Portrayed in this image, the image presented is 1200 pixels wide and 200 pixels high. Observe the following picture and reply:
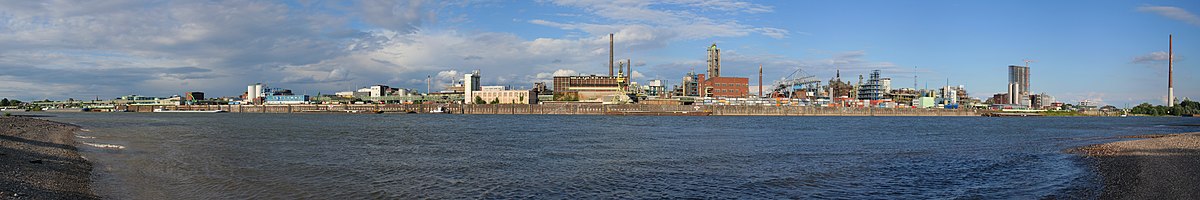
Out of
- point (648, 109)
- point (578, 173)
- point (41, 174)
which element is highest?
point (41, 174)

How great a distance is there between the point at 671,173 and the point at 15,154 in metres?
21.2

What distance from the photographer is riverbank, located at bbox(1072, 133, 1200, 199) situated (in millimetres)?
16984

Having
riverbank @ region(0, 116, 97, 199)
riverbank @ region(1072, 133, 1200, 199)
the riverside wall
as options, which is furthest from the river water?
the riverside wall

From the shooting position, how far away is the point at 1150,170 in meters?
21.7

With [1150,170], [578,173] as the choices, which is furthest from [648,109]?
[1150,170]

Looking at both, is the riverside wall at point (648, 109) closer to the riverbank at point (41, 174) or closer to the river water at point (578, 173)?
the river water at point (578, 173)

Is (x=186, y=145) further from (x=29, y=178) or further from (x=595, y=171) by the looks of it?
(x=595, y=171)

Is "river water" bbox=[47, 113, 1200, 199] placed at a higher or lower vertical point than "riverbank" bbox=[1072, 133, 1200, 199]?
lower

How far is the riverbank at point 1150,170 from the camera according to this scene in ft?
55.7

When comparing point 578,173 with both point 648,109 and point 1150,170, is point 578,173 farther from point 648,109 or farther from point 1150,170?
Result: point 648,109

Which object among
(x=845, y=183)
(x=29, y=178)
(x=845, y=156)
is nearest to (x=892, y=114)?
(x=845, y=156)

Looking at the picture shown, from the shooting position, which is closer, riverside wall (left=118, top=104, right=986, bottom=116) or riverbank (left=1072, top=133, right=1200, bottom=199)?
riverbank (left=1072, top=133, right=1200, bottom=199)

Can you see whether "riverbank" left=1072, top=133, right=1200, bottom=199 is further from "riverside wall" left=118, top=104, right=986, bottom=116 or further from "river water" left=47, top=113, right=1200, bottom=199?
"riverside wall" left=118, top=104, right=986, bottom=116

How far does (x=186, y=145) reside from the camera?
38.9 metres
